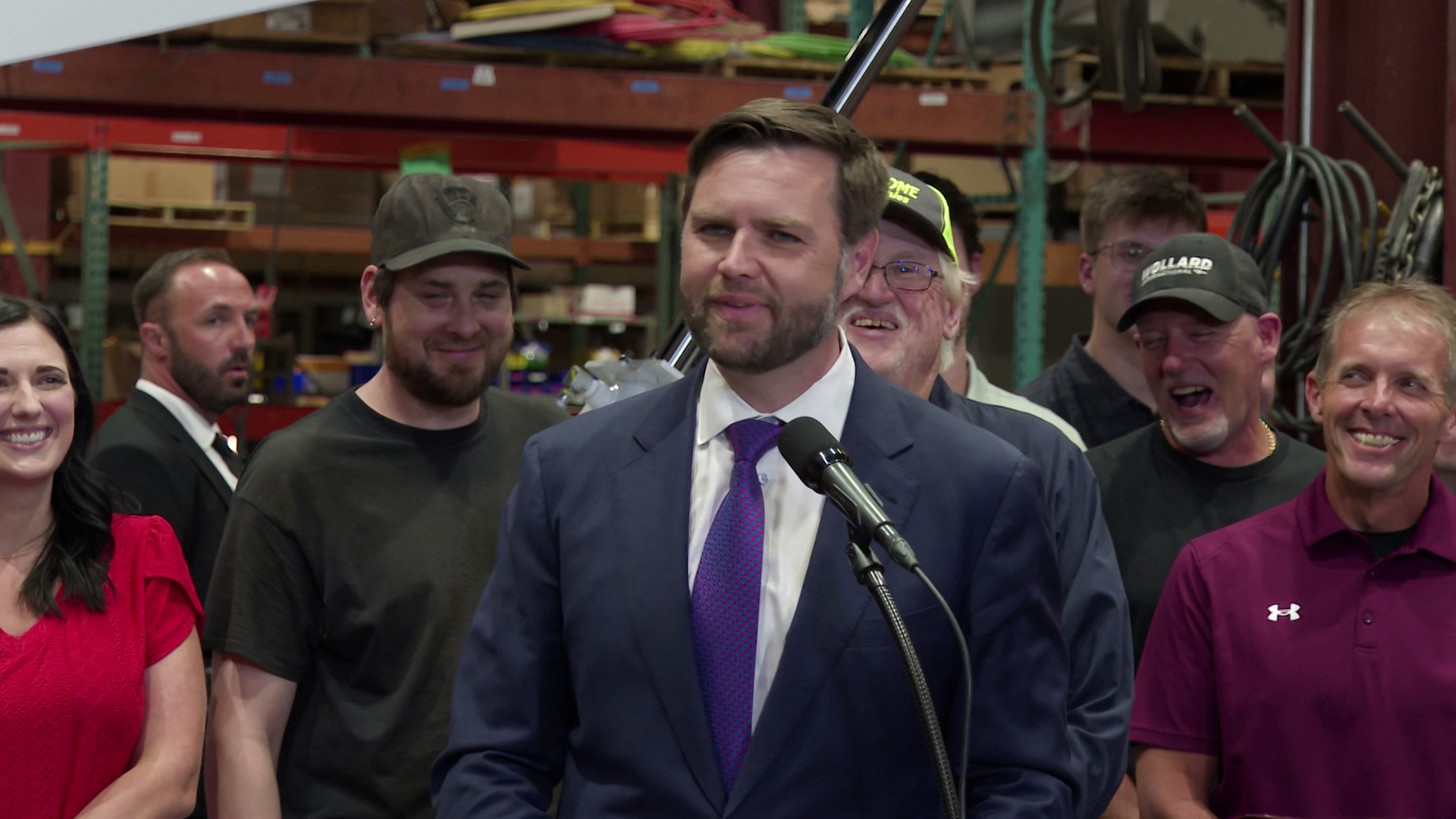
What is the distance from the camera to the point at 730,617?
→ 1.75 meters

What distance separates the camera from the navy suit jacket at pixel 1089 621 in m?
2.20

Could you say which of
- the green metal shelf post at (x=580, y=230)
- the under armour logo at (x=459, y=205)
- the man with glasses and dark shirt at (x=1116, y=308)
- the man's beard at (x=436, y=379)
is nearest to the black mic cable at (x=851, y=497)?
the man's beard at (x=436, y=379)

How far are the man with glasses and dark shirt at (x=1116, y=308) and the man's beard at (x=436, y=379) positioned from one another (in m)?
1.94

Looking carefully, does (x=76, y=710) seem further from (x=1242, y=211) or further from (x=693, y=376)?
(x=1242, y=211)

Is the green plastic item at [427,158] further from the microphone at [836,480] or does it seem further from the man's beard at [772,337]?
the microphone at [836,480]

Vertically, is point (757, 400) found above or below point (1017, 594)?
above

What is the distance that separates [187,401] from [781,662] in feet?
10.6

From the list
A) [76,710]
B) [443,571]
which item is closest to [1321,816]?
[443,571]

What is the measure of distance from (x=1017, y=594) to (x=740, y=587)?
33 centimetres

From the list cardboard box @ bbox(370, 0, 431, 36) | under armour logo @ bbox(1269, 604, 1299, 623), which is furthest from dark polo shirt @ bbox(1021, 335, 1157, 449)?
cardboard box @ bbox(370, 0, 431, 36)

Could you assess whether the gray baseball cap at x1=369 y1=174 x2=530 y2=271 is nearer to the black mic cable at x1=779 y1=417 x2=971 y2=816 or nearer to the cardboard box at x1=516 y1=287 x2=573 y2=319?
the black mic cable at x1=779 y1=417 x2=971 y2=816

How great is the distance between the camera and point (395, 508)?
8.54ft

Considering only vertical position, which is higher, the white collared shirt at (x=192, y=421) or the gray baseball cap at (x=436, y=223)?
the gray baseball cap at (x=436, y=223)

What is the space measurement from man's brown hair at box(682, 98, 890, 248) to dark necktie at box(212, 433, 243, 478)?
8.76ft
